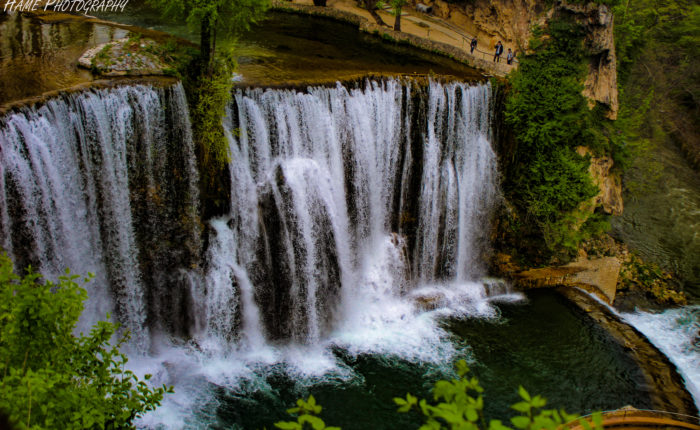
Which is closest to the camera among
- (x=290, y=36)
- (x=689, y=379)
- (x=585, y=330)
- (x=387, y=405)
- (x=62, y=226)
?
(x=62, y=226)

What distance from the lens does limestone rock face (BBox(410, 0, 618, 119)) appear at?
17734mm

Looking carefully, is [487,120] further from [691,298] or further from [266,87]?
[691,298]

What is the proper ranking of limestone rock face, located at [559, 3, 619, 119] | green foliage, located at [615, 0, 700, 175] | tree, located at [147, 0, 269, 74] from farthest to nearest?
green foliage, located at [615, 0, 700, 175] < limestone rock face, located at [559, 3, 619, 119] < tree, located at [147, 0, 269, 74]

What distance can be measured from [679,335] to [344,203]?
35.6 feet

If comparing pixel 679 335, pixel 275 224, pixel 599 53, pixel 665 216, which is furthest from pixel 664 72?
pixel 275 224

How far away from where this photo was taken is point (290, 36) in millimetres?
22125

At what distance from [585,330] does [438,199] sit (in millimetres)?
5879

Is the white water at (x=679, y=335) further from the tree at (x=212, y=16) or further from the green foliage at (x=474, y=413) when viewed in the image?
the tree at (x=212, y=16)

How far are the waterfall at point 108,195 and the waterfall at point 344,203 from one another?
4.05ft

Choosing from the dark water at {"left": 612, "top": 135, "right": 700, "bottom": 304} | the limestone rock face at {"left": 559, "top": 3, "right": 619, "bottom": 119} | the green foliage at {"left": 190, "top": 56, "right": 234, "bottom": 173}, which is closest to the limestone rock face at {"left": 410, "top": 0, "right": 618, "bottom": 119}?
the limestone rock face at {"left": 559, "top": 3, "right": 619, "bottom": 119}

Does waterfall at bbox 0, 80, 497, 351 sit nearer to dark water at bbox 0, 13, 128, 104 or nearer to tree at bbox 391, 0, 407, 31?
dark water at bbox 0, 13, 128, 104

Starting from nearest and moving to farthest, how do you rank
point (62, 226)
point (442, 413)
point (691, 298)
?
point (442, 413)
point (62, 226)
point (691, 298)

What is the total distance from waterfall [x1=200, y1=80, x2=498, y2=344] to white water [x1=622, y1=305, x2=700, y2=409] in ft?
17.4

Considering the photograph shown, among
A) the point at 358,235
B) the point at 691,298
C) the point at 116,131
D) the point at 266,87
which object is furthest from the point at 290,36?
the point at 691,298
